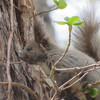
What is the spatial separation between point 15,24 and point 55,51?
0.46 meters

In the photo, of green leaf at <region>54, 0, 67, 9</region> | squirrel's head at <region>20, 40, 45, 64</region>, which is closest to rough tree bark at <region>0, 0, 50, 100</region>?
squirrel's head at <region>20, 40, 45, 64</region>

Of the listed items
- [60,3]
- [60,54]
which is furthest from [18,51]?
[60,3]

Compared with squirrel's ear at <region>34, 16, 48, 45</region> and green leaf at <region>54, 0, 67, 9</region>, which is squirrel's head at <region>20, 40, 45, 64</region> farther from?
green leaf at <region>54, 0, 67, 9</region>

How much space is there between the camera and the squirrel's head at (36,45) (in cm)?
241

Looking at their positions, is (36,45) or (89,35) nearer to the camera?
(36,45)

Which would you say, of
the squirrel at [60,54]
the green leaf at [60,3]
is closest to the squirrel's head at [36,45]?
the squirrel at [60,54]

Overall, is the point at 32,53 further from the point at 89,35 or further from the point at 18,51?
the point at 89,35

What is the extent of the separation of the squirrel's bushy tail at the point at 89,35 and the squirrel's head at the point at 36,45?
0.49 metres

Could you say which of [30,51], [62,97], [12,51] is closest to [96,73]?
Answer: [62,97]

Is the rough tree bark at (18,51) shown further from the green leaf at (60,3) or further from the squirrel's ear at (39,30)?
the green leaf at (60,3)

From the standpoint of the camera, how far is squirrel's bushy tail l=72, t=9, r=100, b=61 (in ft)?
9.73

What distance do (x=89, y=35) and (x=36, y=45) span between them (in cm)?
67

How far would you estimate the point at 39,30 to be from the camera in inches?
96.0

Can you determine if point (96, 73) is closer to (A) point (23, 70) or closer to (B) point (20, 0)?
(A) point (23, 70)
